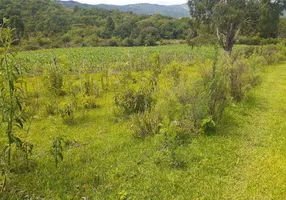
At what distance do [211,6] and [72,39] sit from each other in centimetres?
3849

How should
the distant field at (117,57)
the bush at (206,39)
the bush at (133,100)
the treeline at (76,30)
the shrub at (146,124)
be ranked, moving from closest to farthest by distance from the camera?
the shrub at (146,124) → the bush at (133,100) → the distant field at (117,57) → the bush at (206,39) → the treeline at (76,30)

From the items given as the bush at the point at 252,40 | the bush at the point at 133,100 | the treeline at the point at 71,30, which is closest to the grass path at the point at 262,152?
the bush at the point at 133,100

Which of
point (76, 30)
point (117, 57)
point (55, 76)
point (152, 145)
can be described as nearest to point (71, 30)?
point (76, 30)

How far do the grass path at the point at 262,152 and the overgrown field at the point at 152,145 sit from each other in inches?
0.8

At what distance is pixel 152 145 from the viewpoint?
575cm

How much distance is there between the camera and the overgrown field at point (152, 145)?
4.25 meters

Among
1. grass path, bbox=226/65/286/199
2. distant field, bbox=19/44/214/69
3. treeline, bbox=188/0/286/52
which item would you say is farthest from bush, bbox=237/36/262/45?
grass path, bbox=226/65/286/199

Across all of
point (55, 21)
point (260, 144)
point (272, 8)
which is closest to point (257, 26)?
point (272, 8)

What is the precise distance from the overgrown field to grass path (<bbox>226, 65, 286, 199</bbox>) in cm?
2

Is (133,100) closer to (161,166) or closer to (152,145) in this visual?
(152,145)

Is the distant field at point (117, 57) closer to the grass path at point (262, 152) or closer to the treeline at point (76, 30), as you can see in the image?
the grass path at point (262, 152)

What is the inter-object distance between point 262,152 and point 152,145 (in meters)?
2.39

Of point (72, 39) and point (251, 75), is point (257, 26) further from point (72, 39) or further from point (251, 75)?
point (72, 39)

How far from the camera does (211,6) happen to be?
18.3 meters
